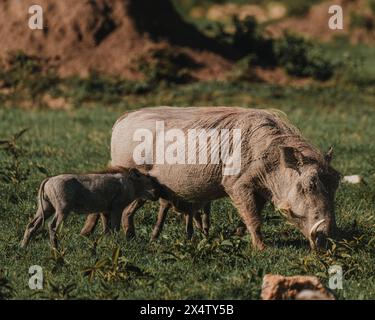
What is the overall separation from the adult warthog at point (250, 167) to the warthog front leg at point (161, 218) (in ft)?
0.26

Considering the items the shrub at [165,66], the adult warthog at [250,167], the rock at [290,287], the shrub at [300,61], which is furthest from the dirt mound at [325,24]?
the rock at [290,287]

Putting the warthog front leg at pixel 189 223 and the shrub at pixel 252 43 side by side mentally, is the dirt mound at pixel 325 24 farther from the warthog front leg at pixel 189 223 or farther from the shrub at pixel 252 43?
the warthog front leg at pixel 189 223

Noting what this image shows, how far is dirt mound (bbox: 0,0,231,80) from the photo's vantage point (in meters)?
19.5

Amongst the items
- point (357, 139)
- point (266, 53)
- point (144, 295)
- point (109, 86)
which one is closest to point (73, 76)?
point (109, 86)

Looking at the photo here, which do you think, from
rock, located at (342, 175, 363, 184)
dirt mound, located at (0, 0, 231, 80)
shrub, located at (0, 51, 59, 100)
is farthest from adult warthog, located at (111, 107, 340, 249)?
dirt mound, located at (0, 0, 231, 80)

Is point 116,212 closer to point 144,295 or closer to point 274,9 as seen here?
point 144,295

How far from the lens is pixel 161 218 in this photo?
9.19 metres

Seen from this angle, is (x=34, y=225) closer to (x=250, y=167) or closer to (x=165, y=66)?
(x=250, y=167)

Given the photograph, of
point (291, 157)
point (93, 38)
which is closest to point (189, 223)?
point (291, 157)

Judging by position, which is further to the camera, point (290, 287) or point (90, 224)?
point (90, 224)

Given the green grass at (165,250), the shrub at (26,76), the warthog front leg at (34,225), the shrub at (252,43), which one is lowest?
the green grass at (165,250)

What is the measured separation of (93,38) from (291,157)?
11786 mm

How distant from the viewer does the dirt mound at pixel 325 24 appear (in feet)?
101
